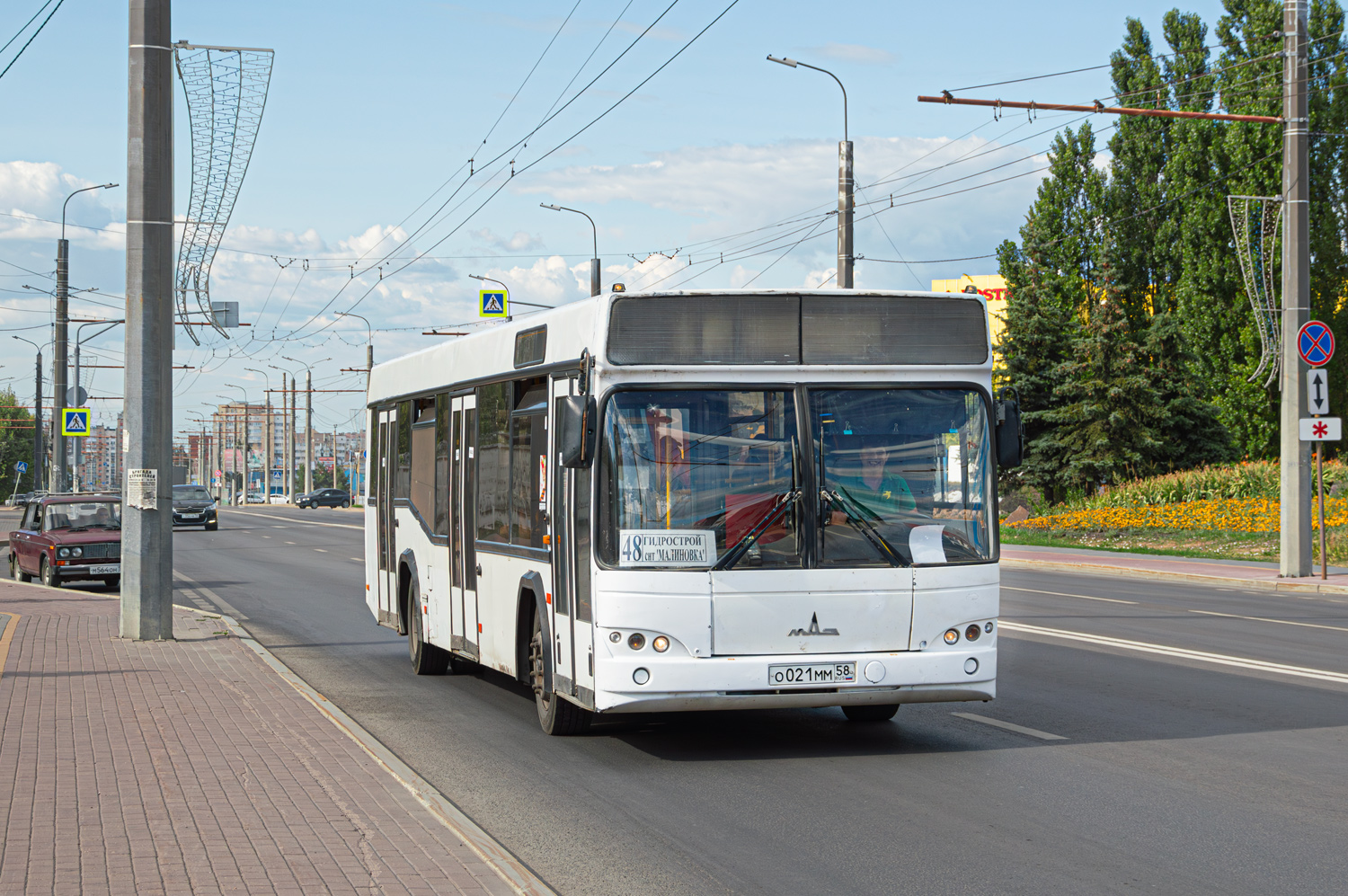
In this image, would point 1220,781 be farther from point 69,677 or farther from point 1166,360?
point 1166,360

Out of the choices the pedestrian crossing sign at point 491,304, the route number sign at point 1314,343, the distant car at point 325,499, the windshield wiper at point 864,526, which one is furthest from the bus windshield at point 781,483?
the distant car at point 325,499

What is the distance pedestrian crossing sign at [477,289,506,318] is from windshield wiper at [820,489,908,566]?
34806 millimetres

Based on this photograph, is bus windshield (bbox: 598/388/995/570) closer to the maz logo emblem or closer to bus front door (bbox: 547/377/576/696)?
the maz logo emblem

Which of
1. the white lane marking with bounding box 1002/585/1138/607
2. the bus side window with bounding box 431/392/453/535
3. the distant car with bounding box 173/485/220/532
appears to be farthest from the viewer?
the distant car with bounding box 173/485/220/532

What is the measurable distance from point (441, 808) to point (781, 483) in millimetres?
2731

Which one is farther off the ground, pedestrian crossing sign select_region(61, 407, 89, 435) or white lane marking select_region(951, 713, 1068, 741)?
pedestrian crossing sign select_region(61, 407, 89, 435)

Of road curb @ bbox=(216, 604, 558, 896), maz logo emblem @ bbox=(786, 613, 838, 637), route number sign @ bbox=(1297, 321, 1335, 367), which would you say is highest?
route number sign @ bbox=(1297, 321, 1335, 367)

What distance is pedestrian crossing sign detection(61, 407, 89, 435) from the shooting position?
40219 millimetres

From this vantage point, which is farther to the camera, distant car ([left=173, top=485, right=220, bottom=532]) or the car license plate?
distant car ([left=173, top=485, right=220, bottom=532])

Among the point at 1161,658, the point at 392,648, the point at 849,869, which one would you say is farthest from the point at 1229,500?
the point at 849,869

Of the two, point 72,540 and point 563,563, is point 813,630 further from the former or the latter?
point 72,540

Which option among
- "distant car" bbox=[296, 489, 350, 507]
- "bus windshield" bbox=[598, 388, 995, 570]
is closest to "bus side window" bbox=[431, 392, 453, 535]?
"bus windshield" bbox=[598, 388, 995, 570]

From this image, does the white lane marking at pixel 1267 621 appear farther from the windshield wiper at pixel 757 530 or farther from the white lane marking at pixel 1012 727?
the windshield wiper at pixel 757 530

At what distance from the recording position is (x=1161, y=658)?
13.3m
